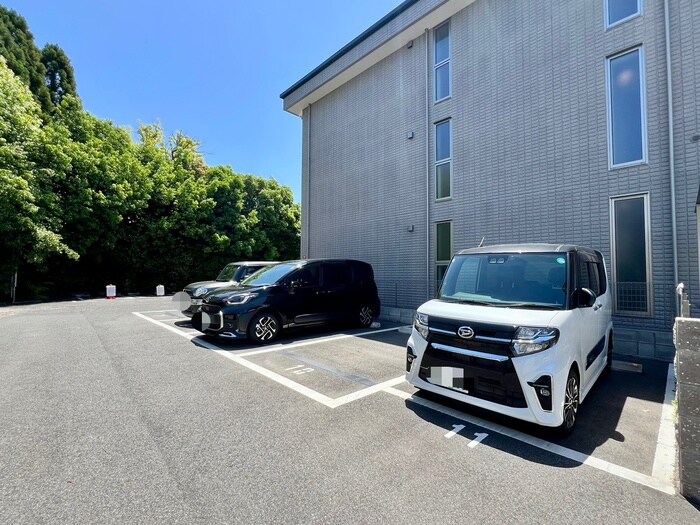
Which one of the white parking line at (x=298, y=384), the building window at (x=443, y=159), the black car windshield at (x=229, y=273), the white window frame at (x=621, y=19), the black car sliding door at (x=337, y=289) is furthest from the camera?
the black car windshield at (x=229, y=273)

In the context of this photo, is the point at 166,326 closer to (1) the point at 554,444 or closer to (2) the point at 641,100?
(1) the point at 554,444

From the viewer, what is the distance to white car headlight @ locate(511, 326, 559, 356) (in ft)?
9.63

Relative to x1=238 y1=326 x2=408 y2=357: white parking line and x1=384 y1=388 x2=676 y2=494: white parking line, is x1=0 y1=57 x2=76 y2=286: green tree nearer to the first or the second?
x1=238 y1=326 x2=408 y2=357: white parking line

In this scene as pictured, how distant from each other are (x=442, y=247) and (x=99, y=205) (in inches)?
649

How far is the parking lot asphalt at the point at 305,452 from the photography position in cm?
210

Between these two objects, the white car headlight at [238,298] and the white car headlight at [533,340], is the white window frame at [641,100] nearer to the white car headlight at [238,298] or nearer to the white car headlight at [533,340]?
the white car headlight at [533,340]

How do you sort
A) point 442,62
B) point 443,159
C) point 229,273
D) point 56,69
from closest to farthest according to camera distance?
point 443,159 → point 442,62 → point 229,273 → point 56,69

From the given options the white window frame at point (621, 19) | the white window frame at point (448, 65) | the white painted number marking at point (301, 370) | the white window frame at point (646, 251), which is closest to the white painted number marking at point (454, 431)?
the white painted number marking at point (301, 370)

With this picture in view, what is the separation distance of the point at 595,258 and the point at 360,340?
170 inches

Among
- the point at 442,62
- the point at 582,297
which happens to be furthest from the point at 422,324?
the point at 442,62

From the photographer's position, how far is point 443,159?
9.13 meters

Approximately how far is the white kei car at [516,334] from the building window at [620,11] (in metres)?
5.46

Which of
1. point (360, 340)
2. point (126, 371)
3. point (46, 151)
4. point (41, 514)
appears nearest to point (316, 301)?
point (360, 340)

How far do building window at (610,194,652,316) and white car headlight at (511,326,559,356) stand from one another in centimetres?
457
